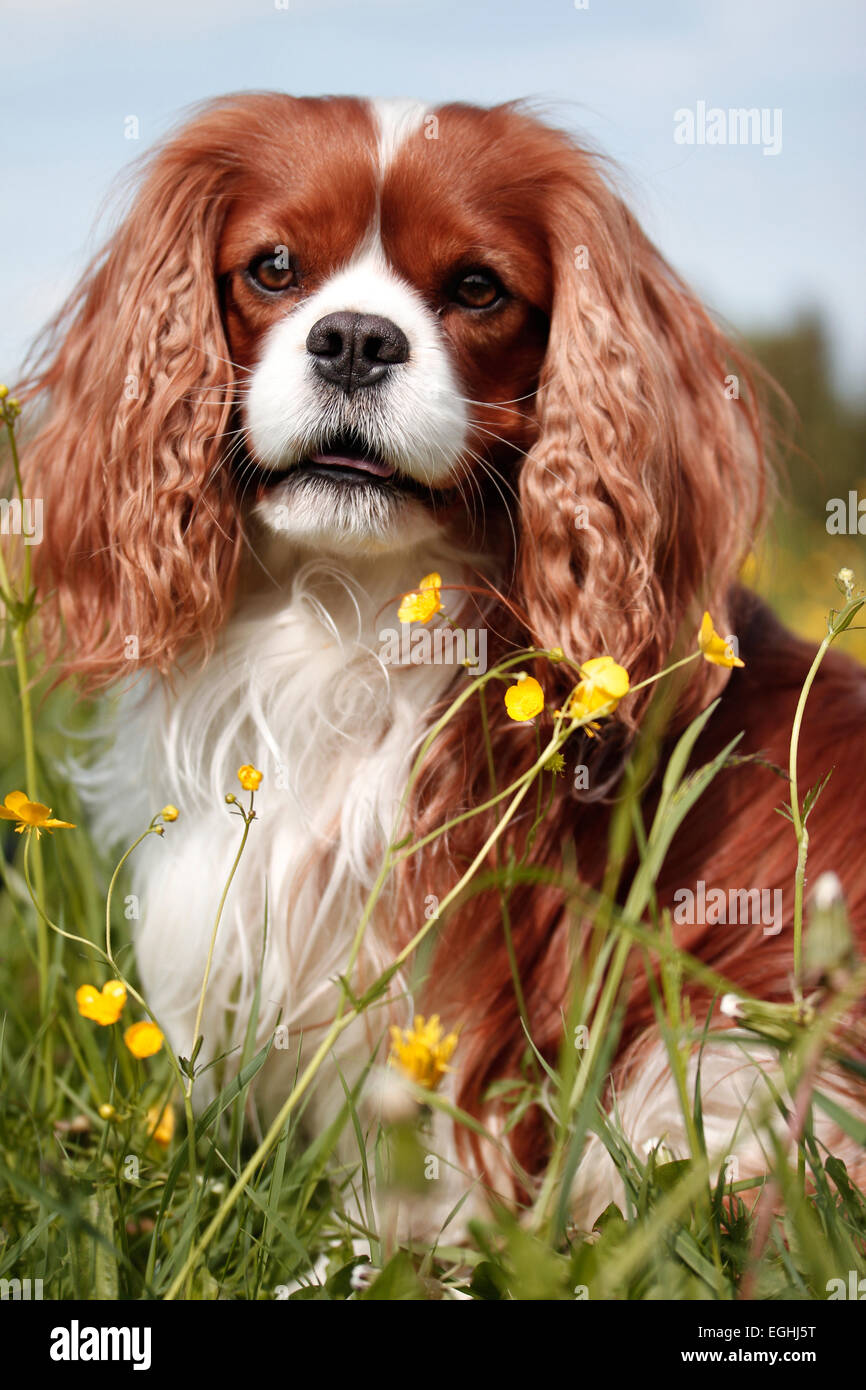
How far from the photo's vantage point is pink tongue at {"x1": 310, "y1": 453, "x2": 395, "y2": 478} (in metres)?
1.95

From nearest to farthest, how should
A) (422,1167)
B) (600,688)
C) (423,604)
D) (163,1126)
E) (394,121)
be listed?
(422,1167)
(600,688)
(423,604)
(394,121)
(163,1126)

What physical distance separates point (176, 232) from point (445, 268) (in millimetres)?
510

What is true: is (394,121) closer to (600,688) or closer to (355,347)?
(355,347)

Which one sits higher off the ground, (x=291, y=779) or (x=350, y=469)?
(x=350, y=469)

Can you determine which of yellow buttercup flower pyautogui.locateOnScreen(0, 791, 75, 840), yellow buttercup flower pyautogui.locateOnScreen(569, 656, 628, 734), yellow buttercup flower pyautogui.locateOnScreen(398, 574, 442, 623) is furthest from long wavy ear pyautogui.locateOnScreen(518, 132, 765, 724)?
yellow buttercup flower pyautogui.locateOnScreen(0, 791, 75, 840)

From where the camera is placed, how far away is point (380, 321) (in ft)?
6.14

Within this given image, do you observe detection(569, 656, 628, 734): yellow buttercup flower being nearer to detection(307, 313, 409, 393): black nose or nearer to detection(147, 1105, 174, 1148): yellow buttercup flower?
detection(307, 313, 409, 393): black nose

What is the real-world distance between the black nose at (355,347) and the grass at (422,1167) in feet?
1.97

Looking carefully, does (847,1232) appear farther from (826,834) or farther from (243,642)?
(243,642)

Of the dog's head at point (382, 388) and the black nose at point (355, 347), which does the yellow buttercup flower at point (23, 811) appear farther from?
the black nose at point (355, 347)

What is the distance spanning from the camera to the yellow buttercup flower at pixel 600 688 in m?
1.39

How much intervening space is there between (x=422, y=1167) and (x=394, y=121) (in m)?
1.70

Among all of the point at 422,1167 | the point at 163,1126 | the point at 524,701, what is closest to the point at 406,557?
the point at 524,701
